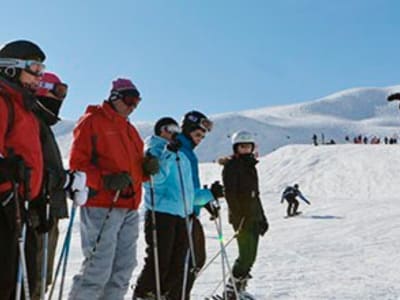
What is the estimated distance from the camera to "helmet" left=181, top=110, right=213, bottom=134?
6.06 metres

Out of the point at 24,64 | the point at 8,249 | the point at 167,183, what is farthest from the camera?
the point at 167,183

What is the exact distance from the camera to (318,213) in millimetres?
22141

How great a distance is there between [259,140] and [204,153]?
11.2 m

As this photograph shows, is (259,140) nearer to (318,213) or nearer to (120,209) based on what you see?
(318,213)

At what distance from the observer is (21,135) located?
3477 mm

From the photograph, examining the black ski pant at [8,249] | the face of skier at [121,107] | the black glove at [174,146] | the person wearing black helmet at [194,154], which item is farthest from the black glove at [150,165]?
the black ski pant at [8,249]

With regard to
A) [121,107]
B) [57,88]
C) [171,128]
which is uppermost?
[57,88]

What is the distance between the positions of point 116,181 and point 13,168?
1.38 meters

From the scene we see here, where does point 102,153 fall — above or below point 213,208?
above

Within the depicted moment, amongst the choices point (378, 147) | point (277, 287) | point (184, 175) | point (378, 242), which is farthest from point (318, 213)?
point (378, 147)

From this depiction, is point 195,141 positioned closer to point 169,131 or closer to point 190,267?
point 169,131

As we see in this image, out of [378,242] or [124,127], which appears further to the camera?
[378,242]

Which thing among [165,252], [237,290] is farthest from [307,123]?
[165,252]

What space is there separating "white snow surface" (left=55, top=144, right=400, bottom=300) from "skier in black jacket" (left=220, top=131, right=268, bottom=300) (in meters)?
0.42
